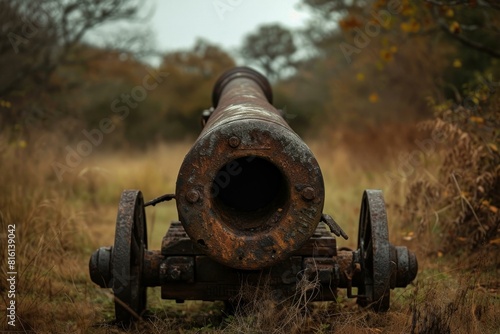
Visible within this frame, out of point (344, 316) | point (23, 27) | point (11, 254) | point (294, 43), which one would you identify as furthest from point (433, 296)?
point (294, 43)

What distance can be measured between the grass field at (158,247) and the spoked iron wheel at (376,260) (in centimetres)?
15

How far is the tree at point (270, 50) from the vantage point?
37219mm

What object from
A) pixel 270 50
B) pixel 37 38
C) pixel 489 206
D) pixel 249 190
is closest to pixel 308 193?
pixel 249 190

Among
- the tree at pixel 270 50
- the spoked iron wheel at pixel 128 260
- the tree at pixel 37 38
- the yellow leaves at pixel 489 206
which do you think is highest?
the tree at pixel 270 50

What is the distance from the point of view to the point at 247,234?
4438 mm

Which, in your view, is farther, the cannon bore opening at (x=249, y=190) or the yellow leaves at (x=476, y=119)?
the yellow leaves at (x=476, y=119)

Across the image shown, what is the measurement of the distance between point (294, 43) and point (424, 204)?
2939 cm

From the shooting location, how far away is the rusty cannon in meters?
4.34

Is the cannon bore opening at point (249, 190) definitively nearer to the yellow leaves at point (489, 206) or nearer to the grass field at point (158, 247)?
the grass field at point (158, 247)

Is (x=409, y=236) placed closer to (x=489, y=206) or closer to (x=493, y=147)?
(x=489, y=206)

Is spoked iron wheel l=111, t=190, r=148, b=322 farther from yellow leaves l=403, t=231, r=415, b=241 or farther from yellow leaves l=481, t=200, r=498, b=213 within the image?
yellow leaves l=481, t=200, r=498, b=213

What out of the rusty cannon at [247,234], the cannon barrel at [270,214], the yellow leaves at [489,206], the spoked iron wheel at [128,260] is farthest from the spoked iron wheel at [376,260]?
the yellow leaves at [489,206]

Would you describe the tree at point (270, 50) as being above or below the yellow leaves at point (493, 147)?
above

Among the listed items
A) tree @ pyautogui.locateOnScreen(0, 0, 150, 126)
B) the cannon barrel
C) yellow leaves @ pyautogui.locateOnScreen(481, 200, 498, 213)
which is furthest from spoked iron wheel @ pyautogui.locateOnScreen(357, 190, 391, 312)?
tree @ pyautogui.locateOnScreen(0, 0, 150, 126)
